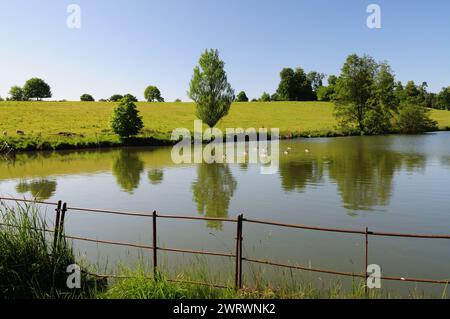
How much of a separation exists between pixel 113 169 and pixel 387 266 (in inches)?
966

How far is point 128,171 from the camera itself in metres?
29.4

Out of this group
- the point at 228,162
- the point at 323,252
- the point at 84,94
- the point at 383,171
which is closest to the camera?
the point at 323,252

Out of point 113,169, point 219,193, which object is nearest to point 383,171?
point 219,193

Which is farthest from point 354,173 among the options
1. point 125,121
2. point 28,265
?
point 125,121

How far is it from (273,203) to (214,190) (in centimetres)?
489

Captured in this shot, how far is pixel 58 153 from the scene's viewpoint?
4384cm

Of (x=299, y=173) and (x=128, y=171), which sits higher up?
(x=299, y=173)

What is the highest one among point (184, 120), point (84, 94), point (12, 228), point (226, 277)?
point (84, 94)

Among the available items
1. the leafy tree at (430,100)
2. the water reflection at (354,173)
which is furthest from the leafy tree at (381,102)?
the leafy tree at (430,100)

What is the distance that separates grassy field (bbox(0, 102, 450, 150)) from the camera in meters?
49.8

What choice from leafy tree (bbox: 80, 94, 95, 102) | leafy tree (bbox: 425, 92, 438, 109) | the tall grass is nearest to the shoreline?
the tall grass

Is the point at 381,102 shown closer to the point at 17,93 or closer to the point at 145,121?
the point at 145,121

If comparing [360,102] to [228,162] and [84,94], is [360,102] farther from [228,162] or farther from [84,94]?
[84,94]

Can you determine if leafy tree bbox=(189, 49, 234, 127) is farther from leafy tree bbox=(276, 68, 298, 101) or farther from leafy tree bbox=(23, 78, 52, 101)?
leafy tree bbox=(23, 78, 52, 101)
